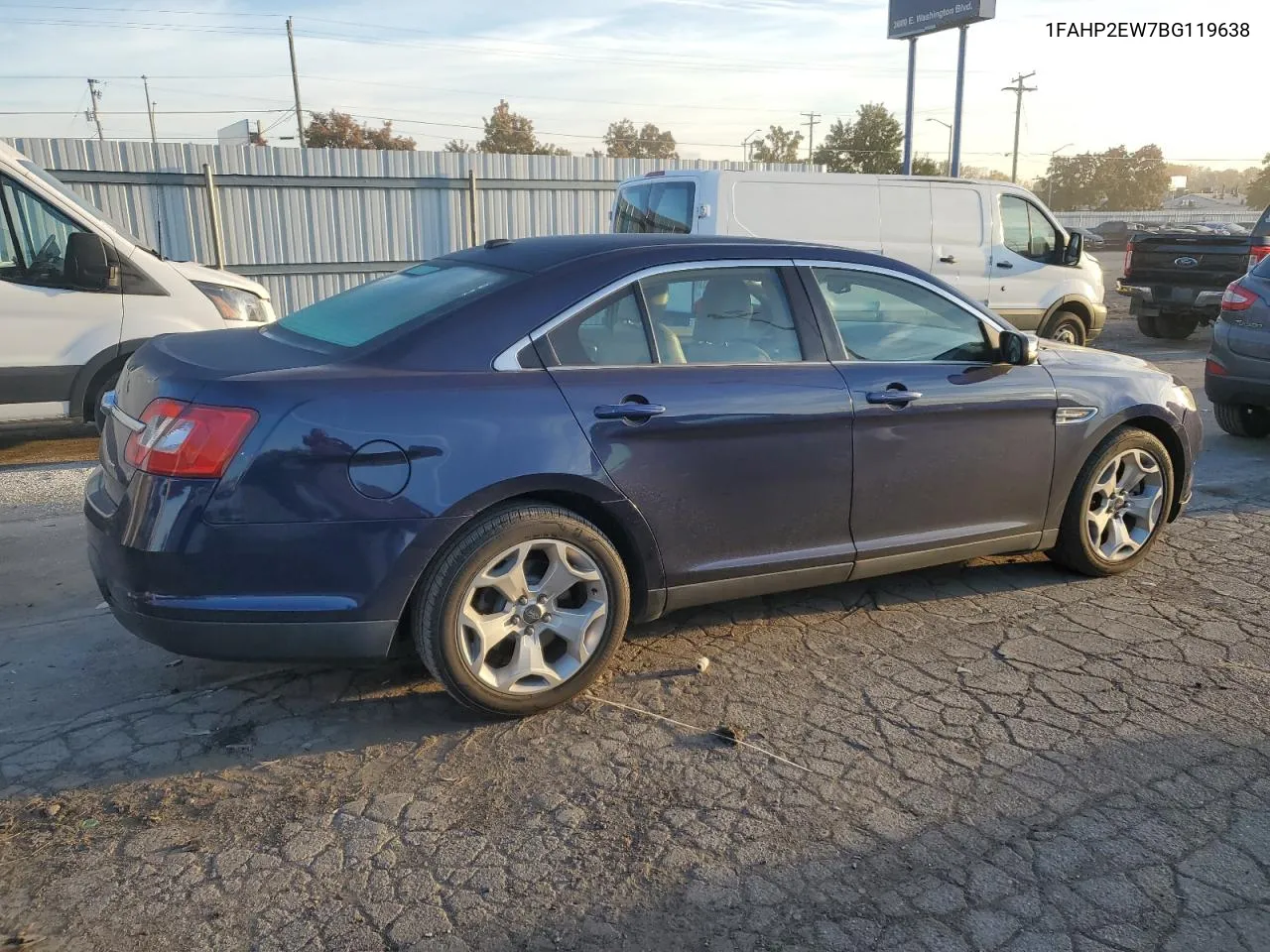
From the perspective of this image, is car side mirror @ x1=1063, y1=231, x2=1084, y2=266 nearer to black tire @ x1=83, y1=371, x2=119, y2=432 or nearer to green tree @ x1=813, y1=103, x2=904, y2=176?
black tire @ x1=83, y1=371, x2=119, y2=432

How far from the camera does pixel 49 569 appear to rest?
5.12 metres

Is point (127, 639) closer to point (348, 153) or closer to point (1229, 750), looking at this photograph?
point (1229, 750)

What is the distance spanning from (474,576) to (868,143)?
2132 inches

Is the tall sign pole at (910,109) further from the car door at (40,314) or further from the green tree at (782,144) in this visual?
the green tree at (782,144)

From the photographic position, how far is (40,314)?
7.10 m

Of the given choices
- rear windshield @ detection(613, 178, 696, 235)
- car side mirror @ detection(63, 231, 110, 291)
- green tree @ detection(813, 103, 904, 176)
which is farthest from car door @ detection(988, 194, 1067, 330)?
green tree @ detection(813, 103, 904, 176)

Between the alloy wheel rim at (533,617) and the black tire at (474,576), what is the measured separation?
0.07 ft

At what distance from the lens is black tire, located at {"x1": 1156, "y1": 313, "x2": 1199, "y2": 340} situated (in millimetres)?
14734

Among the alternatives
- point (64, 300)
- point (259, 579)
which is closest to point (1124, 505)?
point (259, 579)

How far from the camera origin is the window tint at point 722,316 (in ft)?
12.8

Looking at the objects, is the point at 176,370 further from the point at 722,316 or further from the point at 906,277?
the point at 906,277

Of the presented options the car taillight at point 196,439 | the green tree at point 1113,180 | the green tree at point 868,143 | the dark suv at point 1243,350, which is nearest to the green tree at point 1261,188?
the green tree at point 1113,180

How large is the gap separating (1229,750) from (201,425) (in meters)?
3.41

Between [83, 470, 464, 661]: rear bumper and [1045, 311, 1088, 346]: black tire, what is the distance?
10355mm
